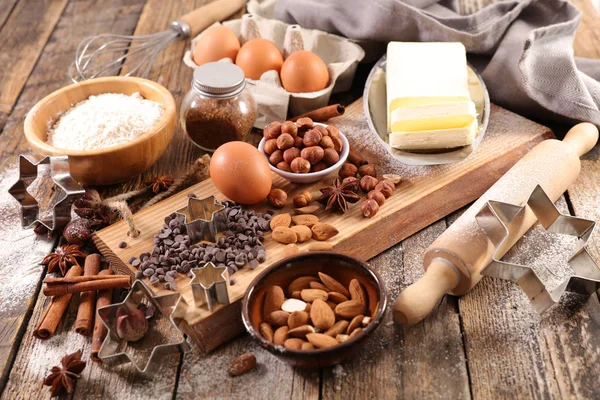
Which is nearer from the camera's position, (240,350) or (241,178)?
(240,350)

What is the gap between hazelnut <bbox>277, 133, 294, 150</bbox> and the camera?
1553 mm

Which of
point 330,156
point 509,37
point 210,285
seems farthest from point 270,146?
point 509,37

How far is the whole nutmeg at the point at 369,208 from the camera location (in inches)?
57.2

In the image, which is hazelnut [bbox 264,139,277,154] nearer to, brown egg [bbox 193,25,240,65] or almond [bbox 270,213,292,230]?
almond [bbox 270,213,292,230]

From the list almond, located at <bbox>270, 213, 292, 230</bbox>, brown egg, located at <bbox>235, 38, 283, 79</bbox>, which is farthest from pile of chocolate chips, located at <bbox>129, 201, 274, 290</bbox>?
brown egg, located at <bbox>235, 38, 283, 79</bbox>

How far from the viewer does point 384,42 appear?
2.00 metres

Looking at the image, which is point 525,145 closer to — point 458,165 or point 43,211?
point 458,165

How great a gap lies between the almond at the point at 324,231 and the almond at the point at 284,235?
45 millimetres

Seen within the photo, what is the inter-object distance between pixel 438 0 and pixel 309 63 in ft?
1.99

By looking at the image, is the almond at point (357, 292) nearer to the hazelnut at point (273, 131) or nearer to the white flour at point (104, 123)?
the hazelnut at point (273, 131)

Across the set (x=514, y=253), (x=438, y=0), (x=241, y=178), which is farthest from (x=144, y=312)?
(x=438, y=0)

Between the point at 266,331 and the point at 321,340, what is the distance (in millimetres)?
101

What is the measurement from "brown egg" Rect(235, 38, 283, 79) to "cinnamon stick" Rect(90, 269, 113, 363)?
2.43 ft

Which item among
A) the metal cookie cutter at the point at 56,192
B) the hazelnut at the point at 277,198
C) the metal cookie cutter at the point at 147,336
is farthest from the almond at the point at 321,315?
the metal cookie cutter at the point at 56,192
